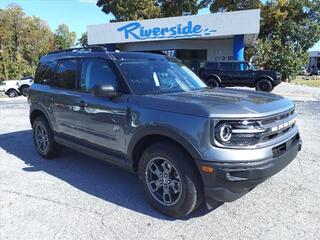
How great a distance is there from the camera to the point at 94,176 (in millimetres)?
5441

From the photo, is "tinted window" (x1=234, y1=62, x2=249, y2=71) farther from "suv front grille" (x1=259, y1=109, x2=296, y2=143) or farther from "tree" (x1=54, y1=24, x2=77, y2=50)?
"tree" (x1=54, y1=24, x2=77, y2=50)

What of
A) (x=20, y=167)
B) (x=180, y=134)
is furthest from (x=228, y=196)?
(x=20, y=167)

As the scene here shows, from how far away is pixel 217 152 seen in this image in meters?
3.47

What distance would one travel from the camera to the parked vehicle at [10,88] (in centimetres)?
2437

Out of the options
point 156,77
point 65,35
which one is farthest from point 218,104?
point 65,35

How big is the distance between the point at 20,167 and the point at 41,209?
Answer: 1947 millimetres

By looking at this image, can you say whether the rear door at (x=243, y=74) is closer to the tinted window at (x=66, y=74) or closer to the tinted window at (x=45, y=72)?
the tinted window at (x=45, y=72)

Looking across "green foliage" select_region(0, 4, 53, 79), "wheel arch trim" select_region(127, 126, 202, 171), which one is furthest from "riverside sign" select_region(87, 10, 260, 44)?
"green foliage" select_region(0, 4, 53, 79)

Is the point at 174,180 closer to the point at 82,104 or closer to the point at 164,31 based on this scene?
the point at 82,104

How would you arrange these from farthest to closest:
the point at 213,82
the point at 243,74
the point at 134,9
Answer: the point at 134,9 < the point at 213,82 < the point at 243,74

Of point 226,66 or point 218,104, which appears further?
point 226,66

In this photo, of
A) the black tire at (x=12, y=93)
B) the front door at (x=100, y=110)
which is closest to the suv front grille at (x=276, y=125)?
the front door at (x=100, y=110)

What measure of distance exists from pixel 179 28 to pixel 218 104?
23.7m

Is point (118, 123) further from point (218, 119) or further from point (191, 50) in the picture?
point (191, 50)
